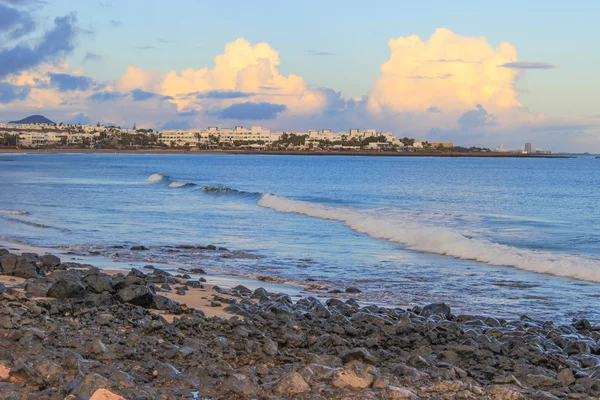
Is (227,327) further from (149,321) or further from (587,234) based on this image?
(587,234)

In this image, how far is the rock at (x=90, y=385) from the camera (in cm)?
541

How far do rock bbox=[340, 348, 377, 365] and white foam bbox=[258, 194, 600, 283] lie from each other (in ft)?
31.2

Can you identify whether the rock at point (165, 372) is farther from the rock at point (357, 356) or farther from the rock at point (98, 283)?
the rock at point (98, 283)

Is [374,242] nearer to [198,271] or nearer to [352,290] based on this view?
[198,271]

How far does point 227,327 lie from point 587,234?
19.9m

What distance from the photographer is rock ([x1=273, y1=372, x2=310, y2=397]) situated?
596 cm

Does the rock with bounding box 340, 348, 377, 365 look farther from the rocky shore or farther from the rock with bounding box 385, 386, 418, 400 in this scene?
the rock with bounding box 385, 386, 418, 400

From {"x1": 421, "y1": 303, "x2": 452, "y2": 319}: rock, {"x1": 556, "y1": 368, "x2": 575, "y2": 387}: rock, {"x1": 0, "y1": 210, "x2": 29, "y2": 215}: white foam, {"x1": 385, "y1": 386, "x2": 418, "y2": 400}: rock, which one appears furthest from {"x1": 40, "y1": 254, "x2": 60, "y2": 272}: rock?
{"x1": 0, "y1": 210, "x2": 29, "y2": 215}: white foam

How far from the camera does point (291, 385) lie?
6.02 m

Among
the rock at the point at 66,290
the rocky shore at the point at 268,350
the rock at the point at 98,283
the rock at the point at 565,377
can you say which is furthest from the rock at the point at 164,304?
the rock at the point at 565,377

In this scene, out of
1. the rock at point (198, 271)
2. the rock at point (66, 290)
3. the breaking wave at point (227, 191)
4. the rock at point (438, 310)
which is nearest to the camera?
the rock at point (66, 290)

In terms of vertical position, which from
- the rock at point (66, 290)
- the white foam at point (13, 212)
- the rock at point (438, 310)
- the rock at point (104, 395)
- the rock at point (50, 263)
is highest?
the rock at point (104, 395)

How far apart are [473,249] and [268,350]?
486 inches

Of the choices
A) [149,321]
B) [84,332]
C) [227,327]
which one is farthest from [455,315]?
[84,332]
